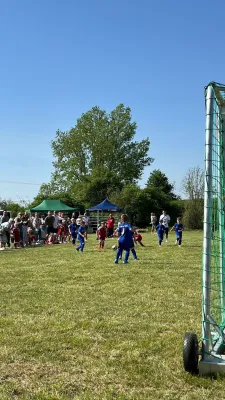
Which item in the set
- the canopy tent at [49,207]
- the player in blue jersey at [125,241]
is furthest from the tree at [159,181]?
the player in blue jersey at [125,241]

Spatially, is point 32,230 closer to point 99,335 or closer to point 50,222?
point 50,222

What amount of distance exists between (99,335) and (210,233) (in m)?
2.27

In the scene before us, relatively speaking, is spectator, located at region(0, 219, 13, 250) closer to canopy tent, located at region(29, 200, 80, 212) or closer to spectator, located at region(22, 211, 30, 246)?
spectator, located at region(22, 211, 30, 246)

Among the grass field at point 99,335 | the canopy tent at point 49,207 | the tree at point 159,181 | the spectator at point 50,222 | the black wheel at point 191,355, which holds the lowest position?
the grass field at point 99,335

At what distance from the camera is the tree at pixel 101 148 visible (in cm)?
5809

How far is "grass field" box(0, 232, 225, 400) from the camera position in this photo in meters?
4.36

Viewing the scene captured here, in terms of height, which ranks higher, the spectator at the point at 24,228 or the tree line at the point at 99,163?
the tree line at the point at 99,163

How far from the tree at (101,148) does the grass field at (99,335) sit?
153 ft

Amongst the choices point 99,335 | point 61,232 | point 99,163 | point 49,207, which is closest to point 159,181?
point 99,163

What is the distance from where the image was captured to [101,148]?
57.7m

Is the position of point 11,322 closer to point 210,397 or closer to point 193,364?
point 193,364

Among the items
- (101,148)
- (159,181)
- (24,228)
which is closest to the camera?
(24,228)

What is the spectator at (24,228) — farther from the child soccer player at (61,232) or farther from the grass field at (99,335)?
the grass field at (99,335)

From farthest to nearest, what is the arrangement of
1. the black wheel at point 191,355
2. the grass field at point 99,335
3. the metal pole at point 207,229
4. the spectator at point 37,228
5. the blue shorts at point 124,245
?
the spectator at point 37,228, the blue shorts at point 124,245, the metal pole at point 207,229, the black wheel at point 191,355, the grass field at point 99,335
